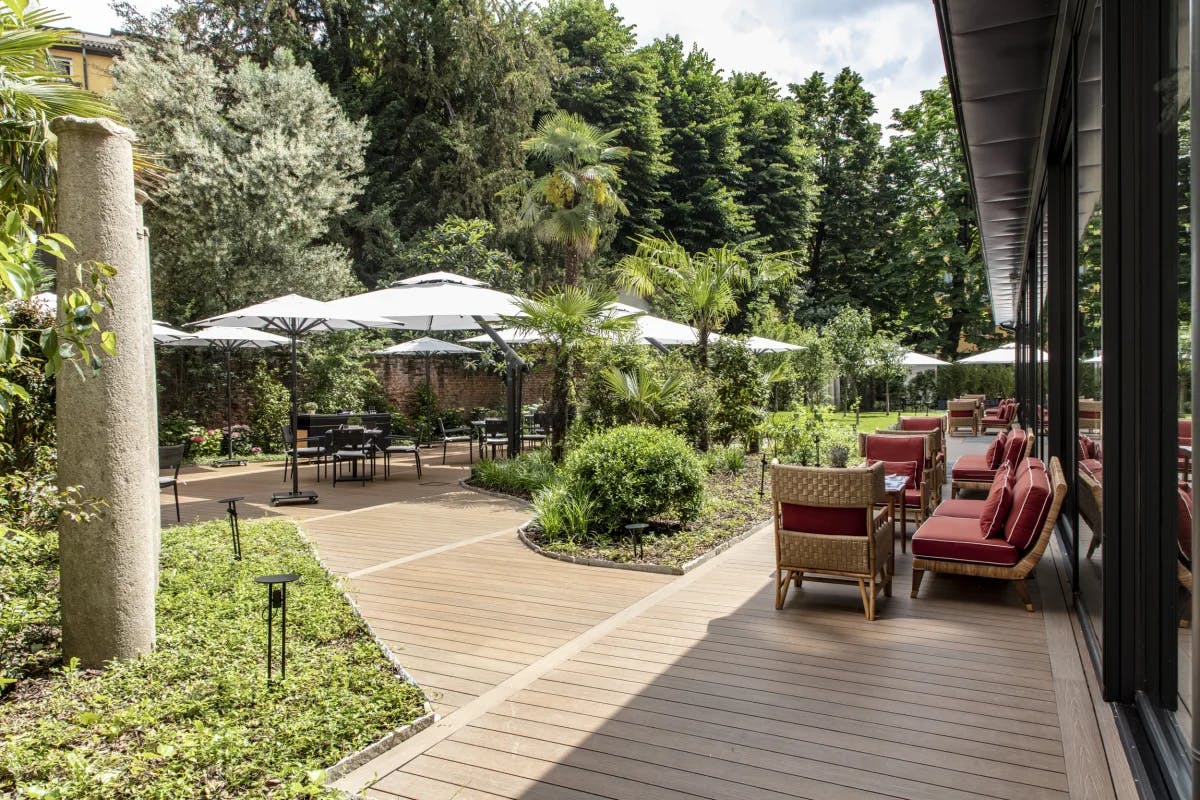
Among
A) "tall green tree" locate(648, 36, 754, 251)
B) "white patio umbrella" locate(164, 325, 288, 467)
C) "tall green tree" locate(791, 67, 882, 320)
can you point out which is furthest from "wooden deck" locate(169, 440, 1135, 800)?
"tall green tree" locate(791, 67, 882, 320)

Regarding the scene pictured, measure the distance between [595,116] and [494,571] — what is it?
2424cm

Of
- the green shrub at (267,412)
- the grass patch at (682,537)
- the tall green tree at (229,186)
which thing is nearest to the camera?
the grass patch at (682,537)

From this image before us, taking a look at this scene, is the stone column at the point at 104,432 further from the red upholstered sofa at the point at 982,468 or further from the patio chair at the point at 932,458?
the red upholstered sofa at the point at 982,468

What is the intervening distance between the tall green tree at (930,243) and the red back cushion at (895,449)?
89.5ft

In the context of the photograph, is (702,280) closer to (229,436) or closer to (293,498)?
(293,498)

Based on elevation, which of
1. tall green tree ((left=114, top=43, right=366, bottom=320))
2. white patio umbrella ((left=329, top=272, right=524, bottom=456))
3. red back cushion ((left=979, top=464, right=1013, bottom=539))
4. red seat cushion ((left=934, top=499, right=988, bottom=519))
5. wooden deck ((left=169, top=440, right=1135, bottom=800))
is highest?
tall green tree ((left=114, top=43, right=366, bottom=320))

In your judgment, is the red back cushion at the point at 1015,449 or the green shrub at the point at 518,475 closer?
the red back cushion at the point at 1015,449

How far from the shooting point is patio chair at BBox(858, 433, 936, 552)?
7.57 metres

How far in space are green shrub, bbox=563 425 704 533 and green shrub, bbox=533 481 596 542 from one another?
70 mm

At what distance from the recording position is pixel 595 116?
2781 centimetres

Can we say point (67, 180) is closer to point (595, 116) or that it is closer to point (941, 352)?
point (595, 116)

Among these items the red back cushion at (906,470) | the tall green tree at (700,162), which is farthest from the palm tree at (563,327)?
the tall green tree at (700,162)

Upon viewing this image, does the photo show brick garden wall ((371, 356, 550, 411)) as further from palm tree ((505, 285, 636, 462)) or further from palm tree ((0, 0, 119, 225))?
palm tree ((0, 0, 119, 225))

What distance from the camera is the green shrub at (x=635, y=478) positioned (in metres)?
7.50
